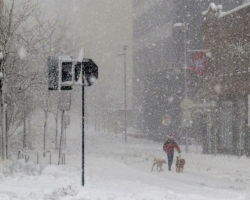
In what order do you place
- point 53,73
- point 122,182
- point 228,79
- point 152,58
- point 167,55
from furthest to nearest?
point 152,58
point 167,55
point 228,79
point 122,182
point 53,73

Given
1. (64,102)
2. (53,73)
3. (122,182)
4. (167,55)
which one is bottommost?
(122,182)

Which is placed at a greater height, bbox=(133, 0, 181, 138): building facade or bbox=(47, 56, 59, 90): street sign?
bbox=(133, 0, 181, 138): building facade

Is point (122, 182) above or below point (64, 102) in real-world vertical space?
below

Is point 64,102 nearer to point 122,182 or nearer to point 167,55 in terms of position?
point 122,182

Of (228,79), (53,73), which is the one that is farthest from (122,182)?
(228,79)

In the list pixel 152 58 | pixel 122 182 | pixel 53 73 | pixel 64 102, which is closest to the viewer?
pixel 53 73

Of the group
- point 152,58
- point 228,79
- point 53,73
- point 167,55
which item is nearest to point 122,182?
point 53,73

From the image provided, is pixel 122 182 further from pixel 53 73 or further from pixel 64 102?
pixel 64 102

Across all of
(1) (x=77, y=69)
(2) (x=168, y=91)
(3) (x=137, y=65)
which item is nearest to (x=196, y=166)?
(1) (x=77, y=69)

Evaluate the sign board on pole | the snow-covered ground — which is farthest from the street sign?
the sign board on pole

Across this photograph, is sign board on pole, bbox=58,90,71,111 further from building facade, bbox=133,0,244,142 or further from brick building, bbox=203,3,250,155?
building facade, bbox=133,0,244,142

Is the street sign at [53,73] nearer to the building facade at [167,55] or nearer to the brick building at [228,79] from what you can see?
the brick building at [228,79]

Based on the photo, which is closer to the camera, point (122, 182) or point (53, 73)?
point (53, 73)

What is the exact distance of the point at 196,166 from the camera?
22250 millimetres
